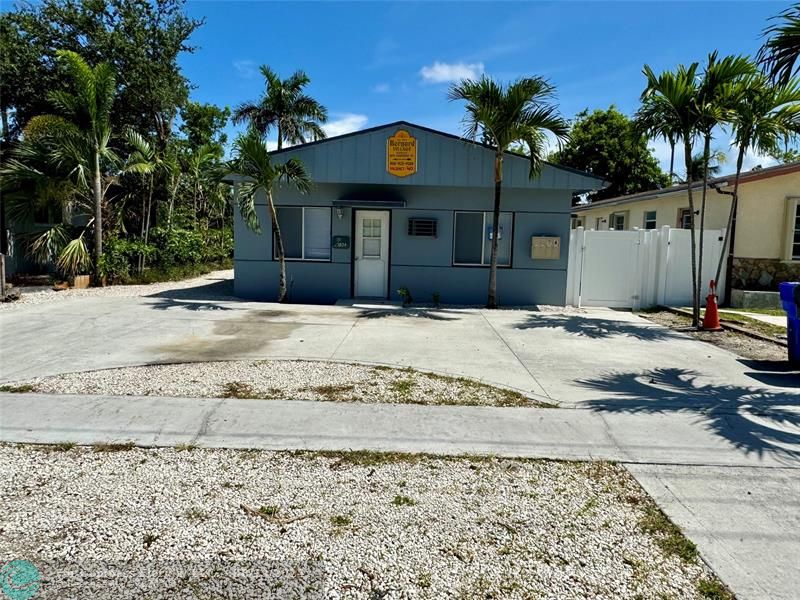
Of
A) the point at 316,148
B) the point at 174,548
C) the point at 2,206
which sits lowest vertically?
the point at 174,548

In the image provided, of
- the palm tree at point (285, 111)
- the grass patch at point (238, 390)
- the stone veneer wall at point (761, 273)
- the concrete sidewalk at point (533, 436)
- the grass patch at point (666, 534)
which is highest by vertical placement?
the palm tree at point (285, 111)

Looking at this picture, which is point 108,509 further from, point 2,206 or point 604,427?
point 2,206

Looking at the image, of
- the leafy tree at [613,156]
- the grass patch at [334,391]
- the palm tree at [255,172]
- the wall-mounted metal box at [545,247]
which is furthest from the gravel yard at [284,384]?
the leafy tree at [613,156]

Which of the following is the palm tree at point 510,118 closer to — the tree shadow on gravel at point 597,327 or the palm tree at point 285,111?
the tree shadow on gravel at point 597,327

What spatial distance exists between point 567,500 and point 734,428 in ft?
7.93

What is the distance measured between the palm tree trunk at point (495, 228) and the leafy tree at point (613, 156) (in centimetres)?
2247

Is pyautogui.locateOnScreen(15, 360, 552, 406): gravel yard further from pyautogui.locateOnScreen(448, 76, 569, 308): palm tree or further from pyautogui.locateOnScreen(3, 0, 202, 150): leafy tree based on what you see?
pyautogui.locateOnScreen(3, 0, 202, 150): leafy tree

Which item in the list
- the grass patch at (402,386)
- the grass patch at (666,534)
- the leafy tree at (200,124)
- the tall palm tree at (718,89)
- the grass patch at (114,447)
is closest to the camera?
the grass patch at (666,534)

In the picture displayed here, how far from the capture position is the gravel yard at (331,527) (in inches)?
99.8

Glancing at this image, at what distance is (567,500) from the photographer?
3396 mm

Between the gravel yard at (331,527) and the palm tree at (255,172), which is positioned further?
the palm tree at (255,172)

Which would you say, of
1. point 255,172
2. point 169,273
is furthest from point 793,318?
point 169,273

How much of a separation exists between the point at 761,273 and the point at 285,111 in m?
19.6

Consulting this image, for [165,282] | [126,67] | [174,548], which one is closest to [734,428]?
[174,548]
